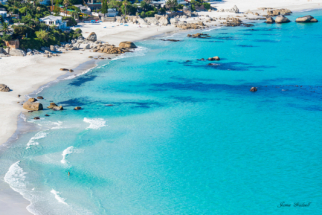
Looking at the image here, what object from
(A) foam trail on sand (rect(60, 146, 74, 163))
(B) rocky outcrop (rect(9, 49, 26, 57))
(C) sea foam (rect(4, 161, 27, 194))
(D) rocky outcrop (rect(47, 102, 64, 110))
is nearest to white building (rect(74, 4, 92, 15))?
(B) rocky outcrop (rect(9, 49, 26, 57))

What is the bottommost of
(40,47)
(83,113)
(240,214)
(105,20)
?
(240,214)

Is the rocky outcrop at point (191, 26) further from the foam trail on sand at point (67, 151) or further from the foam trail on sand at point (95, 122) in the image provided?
the foam trail on sand at point (67, 151)

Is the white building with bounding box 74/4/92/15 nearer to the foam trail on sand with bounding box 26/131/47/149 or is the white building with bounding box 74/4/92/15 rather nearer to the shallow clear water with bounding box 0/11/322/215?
the shallow clear water with bounding box 0/11/322/215

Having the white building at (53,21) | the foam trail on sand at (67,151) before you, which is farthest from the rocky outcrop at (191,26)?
the foam trail on sand at (67,151)

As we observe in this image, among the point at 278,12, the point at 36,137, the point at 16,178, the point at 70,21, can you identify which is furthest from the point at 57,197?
the point at 278,12

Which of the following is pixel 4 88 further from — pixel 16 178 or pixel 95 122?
pixel 16 178

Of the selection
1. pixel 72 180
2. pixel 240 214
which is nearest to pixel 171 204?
pixel 240 214

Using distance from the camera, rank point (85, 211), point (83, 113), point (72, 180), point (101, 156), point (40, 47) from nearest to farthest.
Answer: point (85, 211)
point (72, 180)
point (101, 156)
point (83, 113)
point (40, 47)

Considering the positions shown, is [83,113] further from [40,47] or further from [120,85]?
[40,47]
